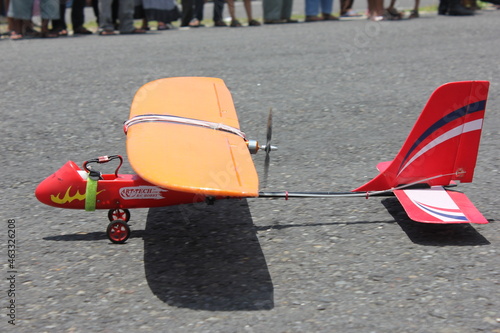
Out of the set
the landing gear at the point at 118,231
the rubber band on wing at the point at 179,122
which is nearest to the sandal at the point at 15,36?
the rubber band on wing at the point at 179,122

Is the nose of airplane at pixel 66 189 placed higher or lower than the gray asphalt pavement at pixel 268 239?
higher

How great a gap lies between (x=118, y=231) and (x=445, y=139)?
256cm

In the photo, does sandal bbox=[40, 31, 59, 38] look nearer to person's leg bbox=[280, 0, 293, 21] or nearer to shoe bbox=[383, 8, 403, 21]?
person's leg bbox=[280, 0, 293, 21]

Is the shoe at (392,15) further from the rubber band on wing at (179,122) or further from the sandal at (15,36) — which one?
the rubber band on wing at (179,122)

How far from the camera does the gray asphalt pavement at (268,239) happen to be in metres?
3.76

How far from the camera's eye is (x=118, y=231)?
461 cm

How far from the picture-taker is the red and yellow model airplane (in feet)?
14.0

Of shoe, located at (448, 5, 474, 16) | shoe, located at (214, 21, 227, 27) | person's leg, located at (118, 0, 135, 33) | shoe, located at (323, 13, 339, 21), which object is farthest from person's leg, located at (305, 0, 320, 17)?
person's leg, located at (118, 0, 135, 33)

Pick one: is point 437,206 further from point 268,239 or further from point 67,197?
point 67,197

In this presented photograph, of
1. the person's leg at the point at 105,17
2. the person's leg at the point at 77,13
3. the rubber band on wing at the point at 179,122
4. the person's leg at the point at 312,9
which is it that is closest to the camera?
the rubber band on wing at the point at 179,122

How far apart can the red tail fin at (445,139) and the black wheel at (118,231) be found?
6.77 ft

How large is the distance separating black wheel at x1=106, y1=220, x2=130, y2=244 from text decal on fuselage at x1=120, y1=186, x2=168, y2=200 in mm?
210

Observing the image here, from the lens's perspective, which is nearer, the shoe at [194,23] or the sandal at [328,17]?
the shoe at [194,23]

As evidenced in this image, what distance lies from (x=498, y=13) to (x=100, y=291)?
14089mm
